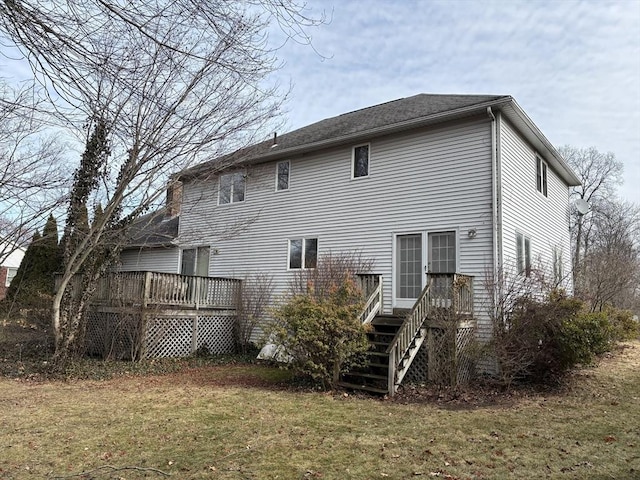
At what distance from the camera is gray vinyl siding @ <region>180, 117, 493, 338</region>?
10258mm

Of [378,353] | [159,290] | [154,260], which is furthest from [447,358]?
[154,260]

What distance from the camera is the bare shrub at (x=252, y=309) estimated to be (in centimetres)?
1336

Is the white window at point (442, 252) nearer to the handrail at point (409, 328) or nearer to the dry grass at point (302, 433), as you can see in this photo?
the handrail at point (409, 328)

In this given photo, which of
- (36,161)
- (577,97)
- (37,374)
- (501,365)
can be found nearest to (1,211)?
(36,161)

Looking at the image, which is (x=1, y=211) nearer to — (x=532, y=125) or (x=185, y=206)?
(x=185, y=206)

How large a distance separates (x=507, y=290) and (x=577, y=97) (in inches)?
316

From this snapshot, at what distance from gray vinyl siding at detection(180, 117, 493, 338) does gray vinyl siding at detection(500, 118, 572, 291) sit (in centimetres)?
59

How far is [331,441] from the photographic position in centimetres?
521

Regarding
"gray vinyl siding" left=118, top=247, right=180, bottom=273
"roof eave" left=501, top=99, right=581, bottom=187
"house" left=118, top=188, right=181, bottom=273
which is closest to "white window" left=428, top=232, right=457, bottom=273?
"roof eave" left=501, top=99, right=581, bottom=187

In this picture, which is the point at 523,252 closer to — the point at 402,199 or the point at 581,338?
the point at 402,199

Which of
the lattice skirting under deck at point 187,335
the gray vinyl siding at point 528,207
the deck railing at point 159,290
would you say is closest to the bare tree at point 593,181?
the gray vinyl siding at point 528,207

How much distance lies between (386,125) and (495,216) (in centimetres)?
368

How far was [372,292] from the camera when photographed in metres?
9.82

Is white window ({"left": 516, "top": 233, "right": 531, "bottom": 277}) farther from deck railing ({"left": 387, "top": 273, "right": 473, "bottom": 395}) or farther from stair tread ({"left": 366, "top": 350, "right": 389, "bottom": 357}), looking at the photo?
stair tread ({"left": 366, "top": 350, "right": 389, "bottom": 357})
